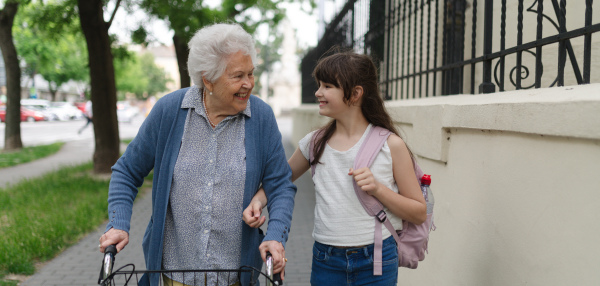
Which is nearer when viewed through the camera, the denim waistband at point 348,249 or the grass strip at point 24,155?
the denim waistband at point 348,249

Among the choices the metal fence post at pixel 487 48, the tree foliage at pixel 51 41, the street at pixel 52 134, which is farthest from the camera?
the street at pixel 52 134

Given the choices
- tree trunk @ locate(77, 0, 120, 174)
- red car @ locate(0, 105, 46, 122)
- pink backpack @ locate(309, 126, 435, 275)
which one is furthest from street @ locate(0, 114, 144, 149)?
pink backpack @ locate(309, 126, 435, 275)

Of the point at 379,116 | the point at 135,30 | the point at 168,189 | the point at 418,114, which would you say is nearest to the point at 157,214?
the point at 168,189

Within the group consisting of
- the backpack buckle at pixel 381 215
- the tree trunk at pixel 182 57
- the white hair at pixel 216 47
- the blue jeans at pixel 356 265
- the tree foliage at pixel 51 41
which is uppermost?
the tree foliage at pixel 51 41

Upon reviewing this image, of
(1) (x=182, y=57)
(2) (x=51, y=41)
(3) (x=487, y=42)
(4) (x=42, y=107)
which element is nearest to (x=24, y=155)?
(2) (x=51, y=41)

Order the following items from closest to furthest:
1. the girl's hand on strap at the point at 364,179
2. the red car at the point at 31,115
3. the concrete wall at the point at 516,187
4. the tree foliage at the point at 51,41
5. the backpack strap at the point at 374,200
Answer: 1. the concrete wall at the point at 516,187
2. the girl's hand on strap at the point at 364,179
3. the backpack strap at the point at 374,200
4. the tree foliage at the point at 51,41
5. the red car at the point at 31,115

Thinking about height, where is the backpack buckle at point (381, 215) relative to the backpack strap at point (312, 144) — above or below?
below

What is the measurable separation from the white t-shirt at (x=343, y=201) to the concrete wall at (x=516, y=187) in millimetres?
505

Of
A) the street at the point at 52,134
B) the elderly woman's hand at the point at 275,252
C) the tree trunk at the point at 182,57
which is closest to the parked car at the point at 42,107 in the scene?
the street at the point at 52,134

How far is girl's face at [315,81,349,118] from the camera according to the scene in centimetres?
232

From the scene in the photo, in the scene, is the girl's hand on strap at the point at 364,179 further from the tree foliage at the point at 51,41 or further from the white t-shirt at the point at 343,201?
the tree foliage at the point at 51,41

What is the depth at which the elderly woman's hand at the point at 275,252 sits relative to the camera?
210 centimetres

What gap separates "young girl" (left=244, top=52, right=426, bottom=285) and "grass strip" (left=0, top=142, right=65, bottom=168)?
13455 mm

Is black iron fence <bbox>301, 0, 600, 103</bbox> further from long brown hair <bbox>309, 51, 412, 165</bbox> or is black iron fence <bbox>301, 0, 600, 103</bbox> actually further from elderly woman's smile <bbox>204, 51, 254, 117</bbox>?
elderly woman's smile <bbox>204, 51, 254, 117</bbox>
